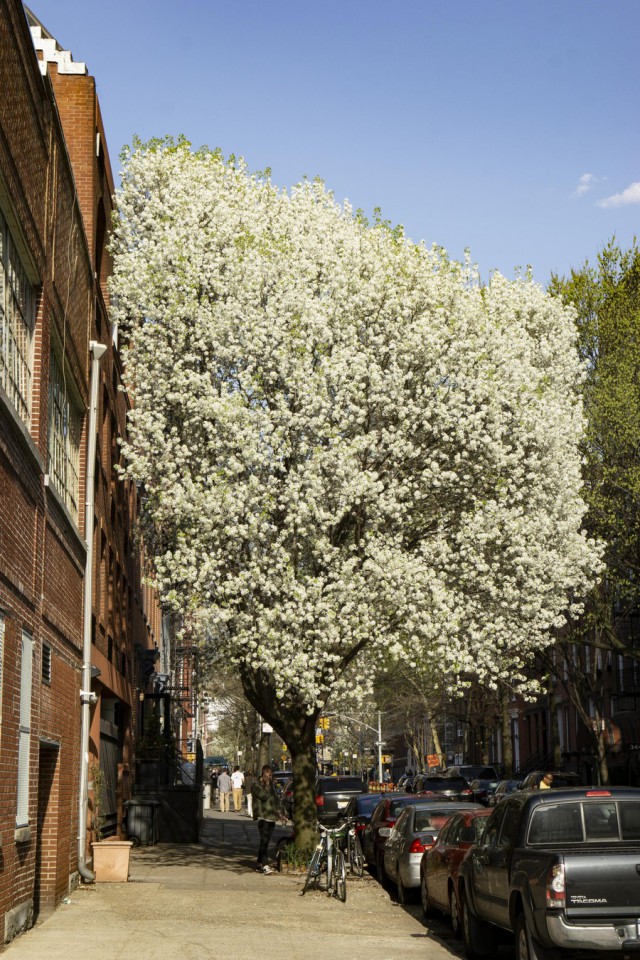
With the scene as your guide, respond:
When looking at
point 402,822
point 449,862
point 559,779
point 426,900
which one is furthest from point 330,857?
point 559,779

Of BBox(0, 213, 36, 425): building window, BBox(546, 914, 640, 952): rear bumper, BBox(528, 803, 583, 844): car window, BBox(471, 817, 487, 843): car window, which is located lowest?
BBox(546, 914, 640, 952): rear bumper

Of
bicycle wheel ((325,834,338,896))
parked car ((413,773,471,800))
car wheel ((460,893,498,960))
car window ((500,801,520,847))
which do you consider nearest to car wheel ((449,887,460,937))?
car wheel ((460,893,498,960))

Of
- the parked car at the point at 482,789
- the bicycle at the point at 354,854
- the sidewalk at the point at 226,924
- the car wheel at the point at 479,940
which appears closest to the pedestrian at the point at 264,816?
the sidewalk at the point at 226,924

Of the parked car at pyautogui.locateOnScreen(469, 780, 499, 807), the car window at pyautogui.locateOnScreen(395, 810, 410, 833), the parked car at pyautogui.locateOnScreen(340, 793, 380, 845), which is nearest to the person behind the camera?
the car window at pyautogui.locateOnScreen(395, 810, 410, 833)

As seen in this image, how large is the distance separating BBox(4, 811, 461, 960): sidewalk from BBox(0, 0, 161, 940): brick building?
62cm

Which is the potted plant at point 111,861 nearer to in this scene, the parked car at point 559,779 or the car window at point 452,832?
the car window at point 452,832

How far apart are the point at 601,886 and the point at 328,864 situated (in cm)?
978

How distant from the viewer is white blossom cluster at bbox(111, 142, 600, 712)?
22500 millimetres

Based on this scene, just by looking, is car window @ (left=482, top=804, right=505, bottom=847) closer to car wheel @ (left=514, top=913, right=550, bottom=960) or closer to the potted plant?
car wheel @ (left=514, top=913, right=550, bottom=960)

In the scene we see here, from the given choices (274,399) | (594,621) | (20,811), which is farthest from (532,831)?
(594,621)

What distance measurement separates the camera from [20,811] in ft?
44.4

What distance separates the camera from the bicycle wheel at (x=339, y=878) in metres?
19.0

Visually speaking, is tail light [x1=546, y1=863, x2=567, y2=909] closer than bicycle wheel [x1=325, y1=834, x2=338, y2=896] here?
Yes

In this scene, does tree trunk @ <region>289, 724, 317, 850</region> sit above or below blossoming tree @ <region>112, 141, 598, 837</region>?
below
